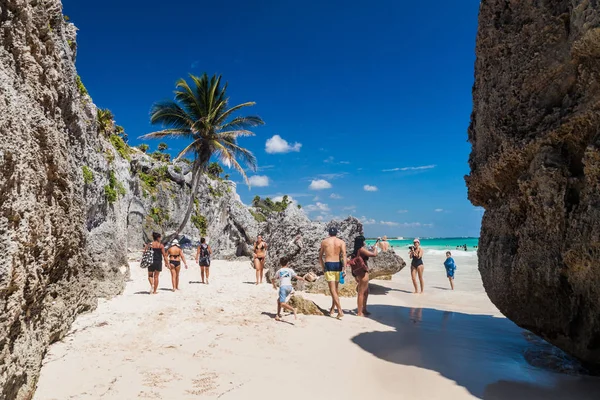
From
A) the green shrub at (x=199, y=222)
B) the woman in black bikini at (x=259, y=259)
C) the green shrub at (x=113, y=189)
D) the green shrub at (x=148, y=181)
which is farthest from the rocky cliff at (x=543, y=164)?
the green shrub at (x=199, y=222)

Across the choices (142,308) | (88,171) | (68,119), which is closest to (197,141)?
(88,171)

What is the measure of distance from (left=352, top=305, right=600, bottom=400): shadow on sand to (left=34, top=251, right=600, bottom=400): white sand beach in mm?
17

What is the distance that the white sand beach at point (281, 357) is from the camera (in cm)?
363

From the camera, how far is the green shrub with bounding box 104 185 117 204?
10.8 m

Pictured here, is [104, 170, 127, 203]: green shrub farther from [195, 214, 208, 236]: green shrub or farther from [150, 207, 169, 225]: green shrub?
[195, 214, 208, 236]: green shrub

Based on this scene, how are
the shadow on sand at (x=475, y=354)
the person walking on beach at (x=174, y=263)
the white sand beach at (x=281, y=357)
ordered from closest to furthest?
1. the white sand beach at (x=281, y=357)
2. the shadow on sand at (x=475, y=354)
3. the person walking on beach at (x=174, y=263)

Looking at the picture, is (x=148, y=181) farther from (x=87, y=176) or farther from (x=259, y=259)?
(x=87, y=176)

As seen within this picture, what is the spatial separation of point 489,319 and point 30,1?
8.87 meters

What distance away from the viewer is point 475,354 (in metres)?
5.07

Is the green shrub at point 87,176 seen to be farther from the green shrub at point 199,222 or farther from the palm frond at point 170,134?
the green shrub at point 199,222

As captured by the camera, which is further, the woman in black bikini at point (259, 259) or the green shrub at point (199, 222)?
the green shrub at point (199, 222)

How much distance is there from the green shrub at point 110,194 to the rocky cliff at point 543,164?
9933mm

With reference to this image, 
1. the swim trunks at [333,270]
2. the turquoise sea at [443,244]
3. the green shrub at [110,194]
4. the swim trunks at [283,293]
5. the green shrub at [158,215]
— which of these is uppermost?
the green shrub at [158,215]

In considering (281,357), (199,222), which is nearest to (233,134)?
(199,222)
